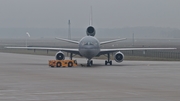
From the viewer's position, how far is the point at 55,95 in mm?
21922

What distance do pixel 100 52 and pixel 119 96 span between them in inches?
1127

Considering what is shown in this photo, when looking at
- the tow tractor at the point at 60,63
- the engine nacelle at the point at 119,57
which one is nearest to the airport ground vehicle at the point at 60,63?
the tow tractor at the point at 60,63

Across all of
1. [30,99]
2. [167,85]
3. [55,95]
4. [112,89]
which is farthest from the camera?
[167,85]

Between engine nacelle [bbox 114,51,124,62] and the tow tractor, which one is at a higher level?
engine nacelle [bbox 114,51,124,62]

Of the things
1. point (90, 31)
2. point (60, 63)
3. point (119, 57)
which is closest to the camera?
point (60, 63)

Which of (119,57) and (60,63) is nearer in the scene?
(60,63)

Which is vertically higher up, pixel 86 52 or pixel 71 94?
pixel 86 52

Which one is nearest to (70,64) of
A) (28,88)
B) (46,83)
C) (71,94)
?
(46,83)

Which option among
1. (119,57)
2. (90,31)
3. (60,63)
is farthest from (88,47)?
(90,31)

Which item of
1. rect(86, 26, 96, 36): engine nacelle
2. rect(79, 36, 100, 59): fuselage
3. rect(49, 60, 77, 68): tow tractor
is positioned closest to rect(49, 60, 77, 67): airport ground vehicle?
rect(49, 60, 77, 68): tow tractor

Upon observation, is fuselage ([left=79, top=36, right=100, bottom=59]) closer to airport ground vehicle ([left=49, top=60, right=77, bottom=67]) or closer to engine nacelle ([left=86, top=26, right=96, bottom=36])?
airport ground vehicle ([left=49, top=60, right=77, bottom=67])

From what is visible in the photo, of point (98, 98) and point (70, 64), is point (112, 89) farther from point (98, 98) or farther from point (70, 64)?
point (70, 64)

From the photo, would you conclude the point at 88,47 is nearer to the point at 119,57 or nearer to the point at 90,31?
the point at 119,57

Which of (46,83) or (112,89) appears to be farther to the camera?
(46,83)
